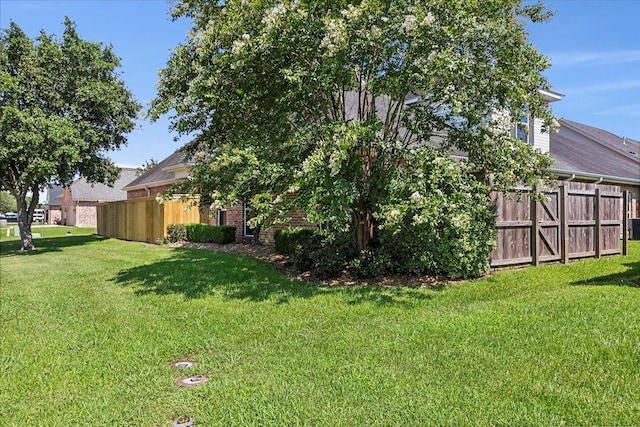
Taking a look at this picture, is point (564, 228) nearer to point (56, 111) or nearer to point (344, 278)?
point (344, 278)

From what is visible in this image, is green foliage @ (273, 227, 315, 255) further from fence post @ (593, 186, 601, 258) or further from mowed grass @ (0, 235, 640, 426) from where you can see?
fence post @ (593, 186, 601, 258)

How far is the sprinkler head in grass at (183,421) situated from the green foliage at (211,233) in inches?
497

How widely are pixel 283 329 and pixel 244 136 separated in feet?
13.2

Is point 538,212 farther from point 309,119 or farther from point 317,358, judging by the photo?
point 317,358

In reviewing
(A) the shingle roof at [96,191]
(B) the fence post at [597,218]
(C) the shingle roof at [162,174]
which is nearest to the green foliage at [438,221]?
(B) the fence post at [597,218]

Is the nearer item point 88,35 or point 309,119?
point 309,119

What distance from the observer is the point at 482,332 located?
487 cm

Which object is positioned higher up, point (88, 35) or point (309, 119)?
point (88, 35)

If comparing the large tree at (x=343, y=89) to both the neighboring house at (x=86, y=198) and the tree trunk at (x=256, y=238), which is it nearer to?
the tree trunk at (x=256, y=238)

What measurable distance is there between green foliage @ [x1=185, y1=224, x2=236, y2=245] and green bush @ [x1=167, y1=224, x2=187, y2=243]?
0.28 metres

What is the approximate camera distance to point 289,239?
11875mm

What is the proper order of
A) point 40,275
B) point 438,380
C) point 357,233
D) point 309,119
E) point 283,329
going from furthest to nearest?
point 40,275 < point 357,233 < point 309,119 < point 283,329 < point 438,380

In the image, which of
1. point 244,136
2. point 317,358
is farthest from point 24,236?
point 317,358

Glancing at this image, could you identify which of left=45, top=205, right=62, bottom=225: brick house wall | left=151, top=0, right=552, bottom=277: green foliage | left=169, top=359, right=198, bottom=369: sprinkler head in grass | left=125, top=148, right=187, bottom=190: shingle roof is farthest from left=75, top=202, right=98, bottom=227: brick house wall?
left=169, top=359, right=198, bottom=369: sprinkler head in grass
